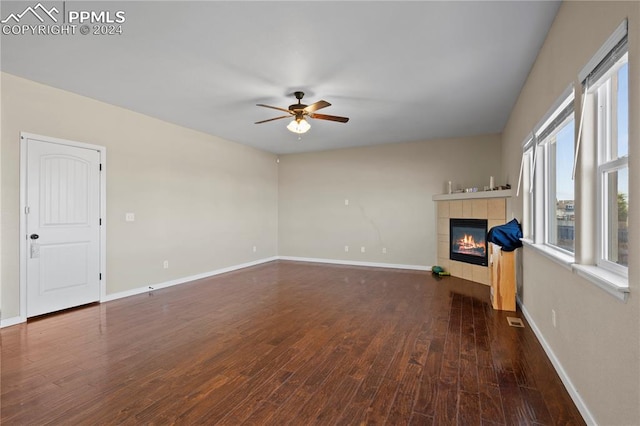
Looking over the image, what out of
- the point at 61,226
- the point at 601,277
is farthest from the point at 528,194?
the point at 61,226

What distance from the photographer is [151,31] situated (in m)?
2.64

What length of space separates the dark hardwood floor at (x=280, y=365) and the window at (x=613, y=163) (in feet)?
3.43

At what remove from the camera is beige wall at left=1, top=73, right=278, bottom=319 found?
11.5 feet

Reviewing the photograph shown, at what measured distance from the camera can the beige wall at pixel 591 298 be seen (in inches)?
52.6

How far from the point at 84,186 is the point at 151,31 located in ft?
8.64

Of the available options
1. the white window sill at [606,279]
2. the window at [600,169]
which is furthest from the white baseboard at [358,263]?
the white window sill at [606,279]

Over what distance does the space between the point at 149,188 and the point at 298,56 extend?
11.3 ft

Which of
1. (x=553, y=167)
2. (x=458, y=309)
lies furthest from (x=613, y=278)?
(x=458, y=309)

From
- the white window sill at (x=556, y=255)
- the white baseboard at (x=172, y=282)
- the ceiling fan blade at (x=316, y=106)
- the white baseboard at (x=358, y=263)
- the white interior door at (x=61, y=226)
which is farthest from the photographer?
the white baseboard at (x=358, y=263)

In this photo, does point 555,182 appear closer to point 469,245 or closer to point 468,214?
point 468,214

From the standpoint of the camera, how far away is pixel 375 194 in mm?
7195

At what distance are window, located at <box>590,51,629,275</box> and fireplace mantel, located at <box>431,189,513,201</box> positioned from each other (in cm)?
307

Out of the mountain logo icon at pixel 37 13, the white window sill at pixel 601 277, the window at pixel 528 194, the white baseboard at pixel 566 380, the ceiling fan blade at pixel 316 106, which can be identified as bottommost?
the white baseboard at pixel 566 380

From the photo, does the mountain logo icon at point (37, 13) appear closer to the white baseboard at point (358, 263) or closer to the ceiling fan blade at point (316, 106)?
the ceiling fan blade at point (316, 106)
